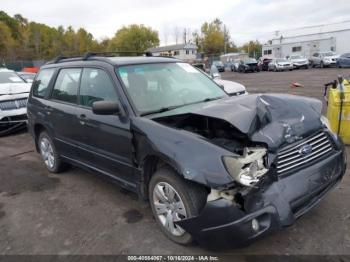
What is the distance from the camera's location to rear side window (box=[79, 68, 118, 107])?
3875 mm

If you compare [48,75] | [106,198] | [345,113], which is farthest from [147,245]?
[345,113]

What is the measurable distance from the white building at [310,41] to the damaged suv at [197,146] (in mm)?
49572

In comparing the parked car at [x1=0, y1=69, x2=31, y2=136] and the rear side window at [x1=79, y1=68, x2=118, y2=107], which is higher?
the rear side window at [x1=79, y1=68, x2=118, y2=107]

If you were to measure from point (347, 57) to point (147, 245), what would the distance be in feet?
93.6

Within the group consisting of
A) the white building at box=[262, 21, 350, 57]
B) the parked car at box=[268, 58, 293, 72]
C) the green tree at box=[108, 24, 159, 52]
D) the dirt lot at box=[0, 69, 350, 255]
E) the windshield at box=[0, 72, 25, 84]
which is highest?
the green tree at box=[108, 24, 159, 52]

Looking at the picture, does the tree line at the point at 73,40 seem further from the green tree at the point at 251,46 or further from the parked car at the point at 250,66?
the parked car at the point at 250,66

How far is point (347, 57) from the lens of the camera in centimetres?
2689

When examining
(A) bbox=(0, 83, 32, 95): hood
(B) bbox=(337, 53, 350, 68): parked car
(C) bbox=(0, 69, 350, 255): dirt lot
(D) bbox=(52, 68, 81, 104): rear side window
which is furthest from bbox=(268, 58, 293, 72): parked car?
(D) bbox=(52, 68, 81, 104): rear side window

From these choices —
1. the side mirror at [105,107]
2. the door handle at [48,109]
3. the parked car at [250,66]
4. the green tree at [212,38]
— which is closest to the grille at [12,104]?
the door handle at [48,109]

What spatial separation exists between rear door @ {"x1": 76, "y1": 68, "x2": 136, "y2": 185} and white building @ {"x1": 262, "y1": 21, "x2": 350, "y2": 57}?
49.9m

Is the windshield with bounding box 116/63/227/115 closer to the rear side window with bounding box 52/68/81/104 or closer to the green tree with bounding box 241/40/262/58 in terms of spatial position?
the rear side window with bounding box 52/68/81/104

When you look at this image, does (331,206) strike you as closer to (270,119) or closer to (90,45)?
(270,119)

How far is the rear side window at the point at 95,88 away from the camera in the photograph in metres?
3.87

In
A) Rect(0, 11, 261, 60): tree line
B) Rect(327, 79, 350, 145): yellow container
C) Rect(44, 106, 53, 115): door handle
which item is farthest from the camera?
Rect(0, 11, 261, 60): tree line
